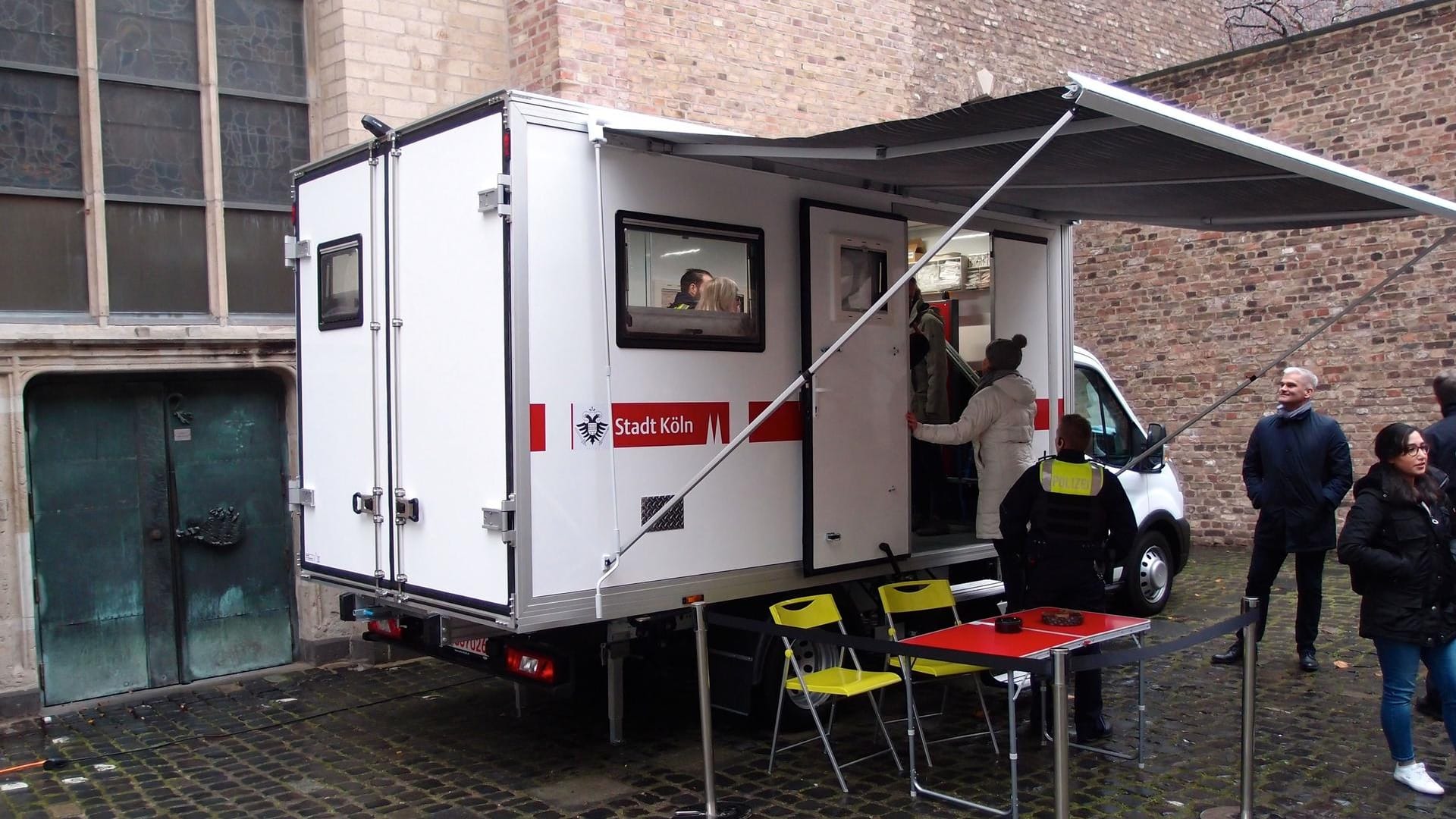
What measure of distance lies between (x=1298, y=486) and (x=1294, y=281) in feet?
18.0

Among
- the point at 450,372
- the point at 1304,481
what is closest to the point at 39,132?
the point at 450,372

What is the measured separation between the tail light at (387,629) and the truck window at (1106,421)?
4872mm

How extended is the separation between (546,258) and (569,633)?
1605 mm

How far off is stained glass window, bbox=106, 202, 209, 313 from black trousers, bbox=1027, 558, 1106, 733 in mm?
5225

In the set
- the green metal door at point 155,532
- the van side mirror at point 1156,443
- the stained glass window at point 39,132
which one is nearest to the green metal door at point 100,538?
the green metal door at point 155,532

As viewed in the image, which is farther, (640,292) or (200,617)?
(200,617)

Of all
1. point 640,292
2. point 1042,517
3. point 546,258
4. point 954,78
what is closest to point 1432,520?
point 1042,517

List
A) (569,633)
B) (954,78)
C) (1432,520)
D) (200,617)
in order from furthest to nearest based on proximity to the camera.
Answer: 1. (954,78)
2. (200,617)
3. (569,633)
4. (1432,520)

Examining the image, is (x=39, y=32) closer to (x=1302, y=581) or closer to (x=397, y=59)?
(x=397, y=59)

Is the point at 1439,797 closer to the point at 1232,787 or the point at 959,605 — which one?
the point at 1232,787

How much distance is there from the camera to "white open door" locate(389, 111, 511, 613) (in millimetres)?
4797

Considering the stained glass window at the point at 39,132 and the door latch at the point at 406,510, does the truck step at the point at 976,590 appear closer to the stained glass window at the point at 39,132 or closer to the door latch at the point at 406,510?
the door latch at the point at 406,510

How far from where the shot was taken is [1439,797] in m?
4.91

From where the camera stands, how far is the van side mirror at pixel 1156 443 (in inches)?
299
